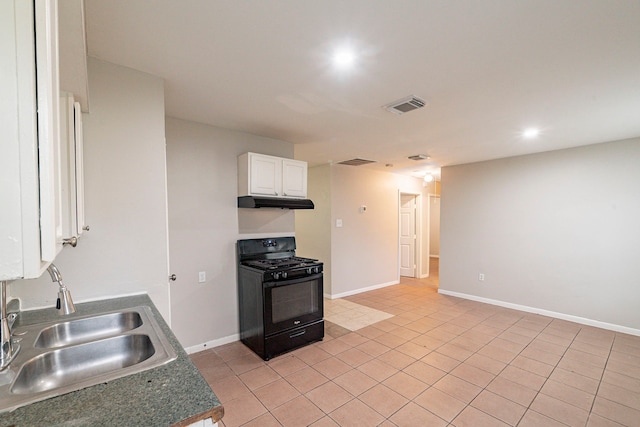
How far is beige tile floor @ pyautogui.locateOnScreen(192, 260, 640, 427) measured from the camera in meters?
2.13

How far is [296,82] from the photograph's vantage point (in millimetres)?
2148

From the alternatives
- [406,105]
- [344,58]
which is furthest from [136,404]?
[406,105]

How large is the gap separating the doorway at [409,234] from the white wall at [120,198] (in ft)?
18.6

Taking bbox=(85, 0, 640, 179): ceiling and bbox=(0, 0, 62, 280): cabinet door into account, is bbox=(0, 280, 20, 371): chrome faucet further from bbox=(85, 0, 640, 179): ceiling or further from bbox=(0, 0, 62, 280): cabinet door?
bbox=(85, 0, 640, 179): ceiling

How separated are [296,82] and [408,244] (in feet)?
18.4

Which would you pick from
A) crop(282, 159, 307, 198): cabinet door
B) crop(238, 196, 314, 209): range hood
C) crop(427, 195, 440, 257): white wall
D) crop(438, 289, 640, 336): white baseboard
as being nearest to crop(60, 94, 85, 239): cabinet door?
crop(238, 196, 314, 209): range hood

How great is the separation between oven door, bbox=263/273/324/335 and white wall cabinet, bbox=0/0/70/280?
2.43 m

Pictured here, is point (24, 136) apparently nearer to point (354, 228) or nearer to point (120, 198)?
point (120, 198)

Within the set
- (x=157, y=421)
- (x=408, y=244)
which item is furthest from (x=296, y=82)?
(x=408, y=244)

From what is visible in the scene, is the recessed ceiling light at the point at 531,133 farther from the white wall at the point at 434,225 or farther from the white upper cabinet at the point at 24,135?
the white wall at the point at 434,225

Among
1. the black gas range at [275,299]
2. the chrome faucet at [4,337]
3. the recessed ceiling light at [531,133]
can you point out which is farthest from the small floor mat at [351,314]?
the chrome faucet at [4,337]

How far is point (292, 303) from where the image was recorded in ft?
10.3

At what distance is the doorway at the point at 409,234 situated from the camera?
268 inches

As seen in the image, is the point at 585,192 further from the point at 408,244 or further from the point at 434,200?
the point at 434,200
